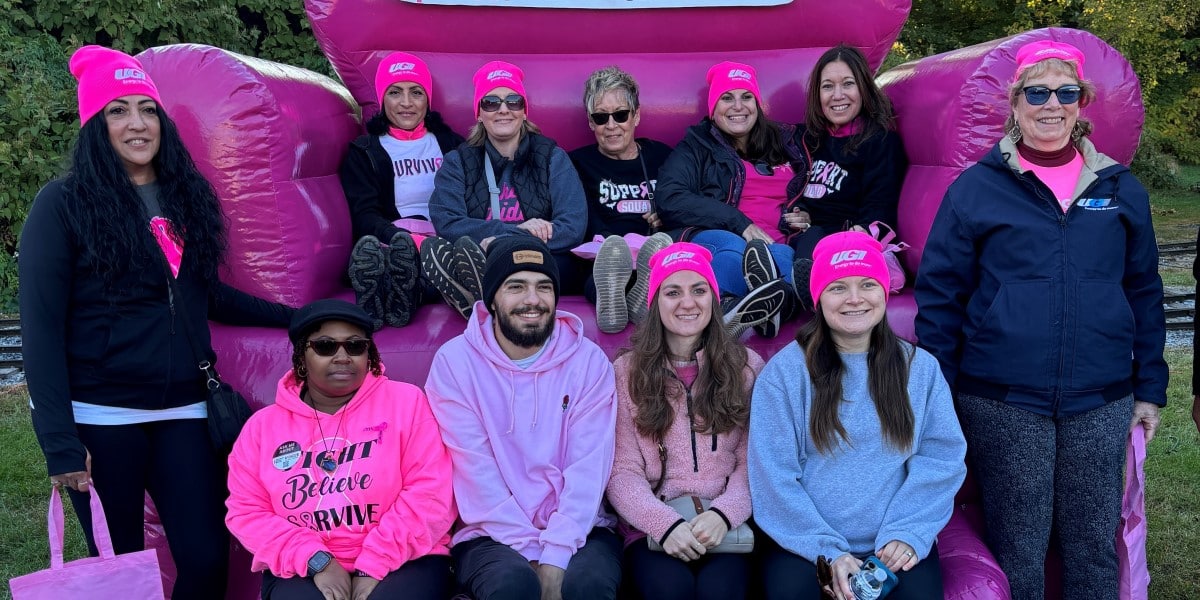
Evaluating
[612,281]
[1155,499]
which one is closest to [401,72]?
[612,281]

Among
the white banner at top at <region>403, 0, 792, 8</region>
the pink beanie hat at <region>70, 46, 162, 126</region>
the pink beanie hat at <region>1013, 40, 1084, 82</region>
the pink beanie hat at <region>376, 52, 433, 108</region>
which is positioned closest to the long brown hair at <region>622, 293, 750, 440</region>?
the pink beanie hat at <region>1013, 40, 1084, 82</region>

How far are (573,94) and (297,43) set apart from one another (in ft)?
15.7

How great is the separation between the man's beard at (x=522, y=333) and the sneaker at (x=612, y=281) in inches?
17.2

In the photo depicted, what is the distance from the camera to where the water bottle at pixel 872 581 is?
9.22ft

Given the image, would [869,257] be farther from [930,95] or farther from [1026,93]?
[930,95]

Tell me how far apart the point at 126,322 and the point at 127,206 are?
0.33 meters

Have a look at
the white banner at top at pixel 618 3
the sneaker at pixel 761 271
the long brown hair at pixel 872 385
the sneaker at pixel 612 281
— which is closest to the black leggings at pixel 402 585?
the sneaker at pixel 612 281

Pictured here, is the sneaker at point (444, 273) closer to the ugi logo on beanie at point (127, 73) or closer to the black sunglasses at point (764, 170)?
the ugi logo on beanie at point (127, 73)

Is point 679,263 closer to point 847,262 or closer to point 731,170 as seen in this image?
point 847,262

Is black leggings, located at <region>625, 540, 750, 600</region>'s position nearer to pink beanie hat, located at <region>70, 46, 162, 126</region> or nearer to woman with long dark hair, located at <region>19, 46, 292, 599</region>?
woman with long dark hair, located at <region>19, 46, 292, 599</region>

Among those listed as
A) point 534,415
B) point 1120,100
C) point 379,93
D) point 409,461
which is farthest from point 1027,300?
point 379,93

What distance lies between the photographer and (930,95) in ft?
13.3

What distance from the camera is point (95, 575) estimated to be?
2684mm

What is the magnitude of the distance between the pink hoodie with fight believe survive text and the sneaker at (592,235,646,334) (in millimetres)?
842
